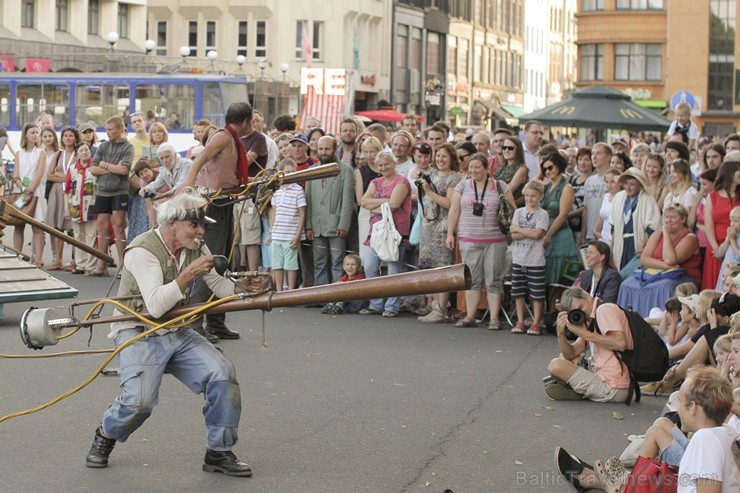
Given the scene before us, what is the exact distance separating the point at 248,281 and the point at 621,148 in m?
10.4

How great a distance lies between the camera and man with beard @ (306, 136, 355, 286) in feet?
49.3

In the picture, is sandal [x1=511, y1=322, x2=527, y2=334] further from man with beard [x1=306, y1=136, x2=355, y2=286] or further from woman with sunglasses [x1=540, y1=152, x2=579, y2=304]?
man with beard [x1=306, y1=136, x2=355, y2=286]

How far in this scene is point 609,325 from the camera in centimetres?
998

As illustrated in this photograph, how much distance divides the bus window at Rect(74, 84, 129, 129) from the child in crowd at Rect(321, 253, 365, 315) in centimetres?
Answer: 2395

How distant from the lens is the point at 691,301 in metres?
10.4

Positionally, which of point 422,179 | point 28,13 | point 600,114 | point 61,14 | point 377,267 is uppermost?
point 61,14

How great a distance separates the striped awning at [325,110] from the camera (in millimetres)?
33750

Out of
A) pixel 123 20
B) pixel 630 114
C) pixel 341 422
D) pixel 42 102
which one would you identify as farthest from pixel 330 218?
pixel 123 20

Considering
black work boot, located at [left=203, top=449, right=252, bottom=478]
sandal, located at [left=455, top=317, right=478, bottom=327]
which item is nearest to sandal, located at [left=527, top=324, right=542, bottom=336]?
sandal, located at [left=455, top=317, right=478, bottom=327]

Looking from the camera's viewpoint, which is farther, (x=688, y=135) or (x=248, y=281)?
(x=688, y=135)

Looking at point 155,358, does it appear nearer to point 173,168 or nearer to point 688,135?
point 173,168

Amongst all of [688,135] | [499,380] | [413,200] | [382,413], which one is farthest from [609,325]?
[688,135]

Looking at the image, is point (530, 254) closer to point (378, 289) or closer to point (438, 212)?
point (438, 212)

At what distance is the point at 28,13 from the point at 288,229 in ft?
129
